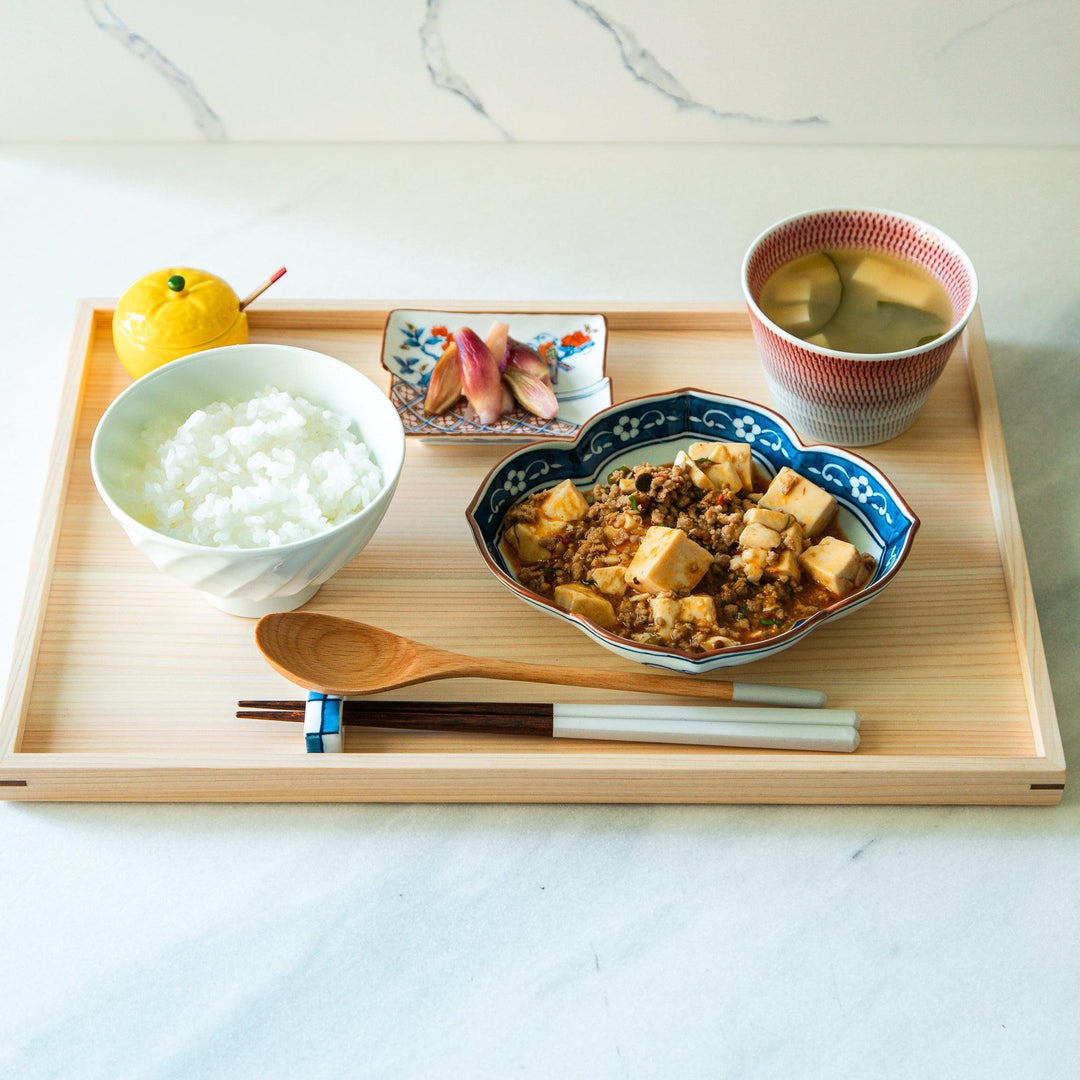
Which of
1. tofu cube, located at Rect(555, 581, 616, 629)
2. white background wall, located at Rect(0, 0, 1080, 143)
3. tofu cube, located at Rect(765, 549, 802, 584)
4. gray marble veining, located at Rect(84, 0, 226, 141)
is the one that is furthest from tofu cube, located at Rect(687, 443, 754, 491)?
gray marble veining, located at Rect(84, 0, 226, 141)

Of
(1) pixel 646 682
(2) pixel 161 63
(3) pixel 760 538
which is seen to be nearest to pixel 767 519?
(3) pixel 760 538

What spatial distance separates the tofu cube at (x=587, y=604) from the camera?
146 centimetres

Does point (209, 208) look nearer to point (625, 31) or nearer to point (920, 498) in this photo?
point (625, 31)

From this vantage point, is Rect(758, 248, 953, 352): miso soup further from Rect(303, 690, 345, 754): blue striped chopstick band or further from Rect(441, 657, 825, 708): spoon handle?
Rect(303, 690, 345, 754): blue striped chopstick band

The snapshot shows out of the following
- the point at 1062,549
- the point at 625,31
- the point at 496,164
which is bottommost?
the point at 1062,549

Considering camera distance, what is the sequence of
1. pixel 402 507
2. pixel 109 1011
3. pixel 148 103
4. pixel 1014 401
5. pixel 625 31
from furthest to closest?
pixel 148 103, pixel 625 31, pixel 1014 401, pixel 402 507, pixel 109 1011

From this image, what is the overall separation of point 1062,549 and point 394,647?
0.93m

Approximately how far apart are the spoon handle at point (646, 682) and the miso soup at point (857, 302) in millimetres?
513

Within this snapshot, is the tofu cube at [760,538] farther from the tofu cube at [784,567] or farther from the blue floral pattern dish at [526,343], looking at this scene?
the blue floral pattern dish at [526,343]

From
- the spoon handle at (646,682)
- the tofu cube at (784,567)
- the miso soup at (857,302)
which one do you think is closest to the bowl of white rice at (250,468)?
the spoon handle at (646,682)

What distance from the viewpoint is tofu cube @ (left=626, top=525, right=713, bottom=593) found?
4.73 ft

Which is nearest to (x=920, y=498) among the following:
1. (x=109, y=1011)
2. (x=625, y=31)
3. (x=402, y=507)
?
(x=402, y=507)

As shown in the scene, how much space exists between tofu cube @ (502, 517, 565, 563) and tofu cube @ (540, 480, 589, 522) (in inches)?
0.4

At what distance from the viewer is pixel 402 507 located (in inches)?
66.2
